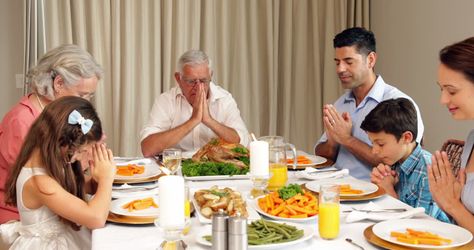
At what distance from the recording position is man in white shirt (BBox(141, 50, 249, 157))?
318 centimetres

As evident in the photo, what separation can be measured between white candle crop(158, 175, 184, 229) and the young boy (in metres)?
1.15

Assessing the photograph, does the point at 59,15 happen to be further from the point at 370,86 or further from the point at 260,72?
the point at 370,86

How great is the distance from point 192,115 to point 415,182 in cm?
138

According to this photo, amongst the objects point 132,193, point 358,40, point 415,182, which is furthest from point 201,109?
point 415,182

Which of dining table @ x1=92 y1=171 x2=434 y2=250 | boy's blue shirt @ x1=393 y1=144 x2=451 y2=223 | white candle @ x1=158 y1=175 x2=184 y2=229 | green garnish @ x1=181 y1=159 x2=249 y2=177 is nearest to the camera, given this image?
white candle @ x1=158 y1=175 x2=184 y2=229

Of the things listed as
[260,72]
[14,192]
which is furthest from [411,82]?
[14,192]

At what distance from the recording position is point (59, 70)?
8.37 feet

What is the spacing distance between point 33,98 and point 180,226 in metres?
1.43

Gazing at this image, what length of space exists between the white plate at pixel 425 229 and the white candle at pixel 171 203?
567mm

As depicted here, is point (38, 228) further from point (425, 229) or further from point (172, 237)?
point (425, 229)

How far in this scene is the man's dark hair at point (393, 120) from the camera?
2.36 metres

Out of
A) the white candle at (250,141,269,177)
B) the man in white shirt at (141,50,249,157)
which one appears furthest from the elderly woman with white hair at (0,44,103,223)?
the white candle at (250,141,269,177)

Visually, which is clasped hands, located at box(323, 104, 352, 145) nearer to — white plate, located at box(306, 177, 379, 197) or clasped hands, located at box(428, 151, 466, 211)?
white plate, located at box(306, 177, 379, 197)

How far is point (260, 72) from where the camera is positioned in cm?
434
